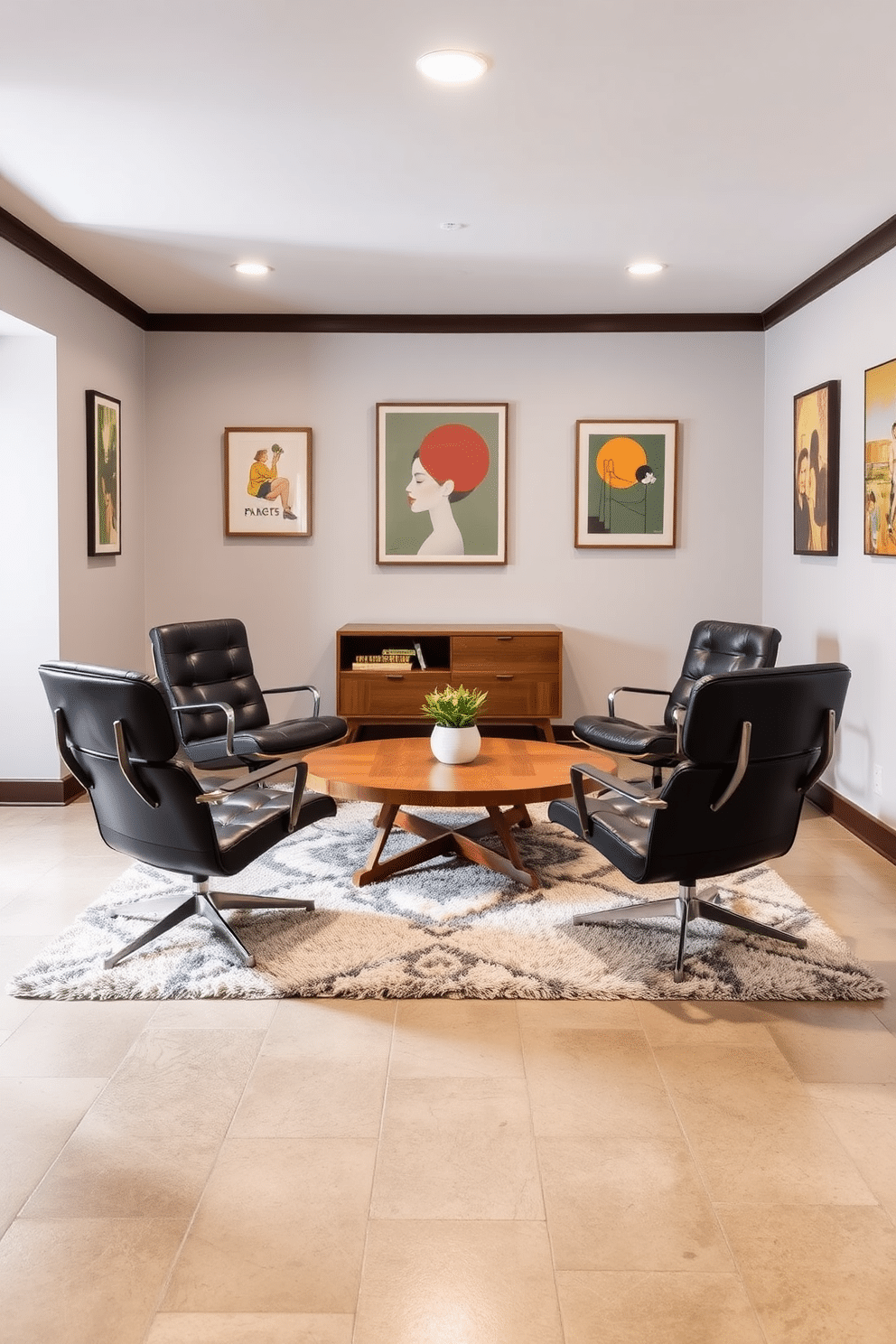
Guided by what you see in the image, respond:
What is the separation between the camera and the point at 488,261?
18.4 feet

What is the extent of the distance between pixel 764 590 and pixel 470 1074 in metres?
4.80

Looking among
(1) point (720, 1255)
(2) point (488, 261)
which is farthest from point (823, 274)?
(1) point (720, 1255)

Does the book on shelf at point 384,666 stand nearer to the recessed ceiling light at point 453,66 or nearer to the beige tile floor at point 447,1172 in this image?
the beige tile floor at point 447,1172

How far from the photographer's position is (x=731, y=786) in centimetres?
331

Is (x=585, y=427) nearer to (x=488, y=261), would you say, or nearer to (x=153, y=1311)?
(x=488, y=261)

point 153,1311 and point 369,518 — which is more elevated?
point 369,518

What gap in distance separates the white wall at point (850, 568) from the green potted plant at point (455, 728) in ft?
6.04

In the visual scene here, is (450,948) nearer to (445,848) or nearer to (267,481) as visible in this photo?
(445,848)

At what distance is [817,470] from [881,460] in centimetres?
84

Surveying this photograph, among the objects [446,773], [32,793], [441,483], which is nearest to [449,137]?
[446,773]

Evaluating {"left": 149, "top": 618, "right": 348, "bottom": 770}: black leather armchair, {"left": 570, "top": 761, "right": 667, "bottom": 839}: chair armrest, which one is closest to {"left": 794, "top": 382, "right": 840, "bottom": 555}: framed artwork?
{"left": 570, "top": 761, "right": 667, "bottom": 839}: chair armrest

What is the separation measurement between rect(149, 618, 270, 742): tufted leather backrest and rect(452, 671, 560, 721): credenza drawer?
127 centimetres

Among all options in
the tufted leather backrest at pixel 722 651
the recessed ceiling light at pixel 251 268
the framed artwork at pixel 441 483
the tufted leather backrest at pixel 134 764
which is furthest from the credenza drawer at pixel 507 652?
the tufted leather backrest at pixel 134 764

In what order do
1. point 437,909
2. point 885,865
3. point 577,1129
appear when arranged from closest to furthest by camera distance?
point 577,1129 < point 437,909 < point 885,865
